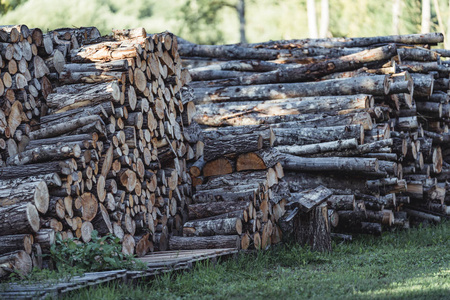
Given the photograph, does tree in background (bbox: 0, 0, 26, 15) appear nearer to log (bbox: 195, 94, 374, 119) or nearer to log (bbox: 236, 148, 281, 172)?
log (bbox: 195, 94, 374, 119)

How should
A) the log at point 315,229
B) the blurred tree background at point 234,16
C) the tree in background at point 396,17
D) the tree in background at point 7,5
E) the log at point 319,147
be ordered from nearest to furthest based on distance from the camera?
the log at point 315,229 < the log at point 319,147 < the tree in background at point 7,5 < the blurred tree background at point 234,16 < the tree in background at point 396,17

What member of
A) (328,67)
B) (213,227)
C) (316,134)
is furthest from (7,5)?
(213,227)

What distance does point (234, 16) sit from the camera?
33062mm

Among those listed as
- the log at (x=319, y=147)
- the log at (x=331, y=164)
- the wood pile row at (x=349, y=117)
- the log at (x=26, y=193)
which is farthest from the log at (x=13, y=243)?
the log at (x=319, y=147)

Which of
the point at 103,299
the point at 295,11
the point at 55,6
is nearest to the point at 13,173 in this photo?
the point at 103,299

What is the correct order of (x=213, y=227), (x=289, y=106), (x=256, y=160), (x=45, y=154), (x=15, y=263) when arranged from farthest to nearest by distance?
(x=289, y=106) < (x=256, y=160) < (x=213, y=227) < (x=45, y=154) < (x=15, y=263)

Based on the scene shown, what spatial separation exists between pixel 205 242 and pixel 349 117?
13.2 feet

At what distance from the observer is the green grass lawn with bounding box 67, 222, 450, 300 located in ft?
19.8

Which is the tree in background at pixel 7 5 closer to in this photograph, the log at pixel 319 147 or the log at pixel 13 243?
the log at pixel 319 147

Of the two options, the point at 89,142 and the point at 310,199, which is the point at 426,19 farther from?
the point at 89,142

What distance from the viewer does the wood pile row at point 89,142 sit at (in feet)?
22.3

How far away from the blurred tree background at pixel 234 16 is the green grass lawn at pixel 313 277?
21.0 m

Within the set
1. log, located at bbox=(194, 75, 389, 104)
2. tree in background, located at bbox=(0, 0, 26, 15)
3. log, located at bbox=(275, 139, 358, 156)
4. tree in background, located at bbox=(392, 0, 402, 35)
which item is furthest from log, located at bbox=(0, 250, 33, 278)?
tree in background, located at bbox=(392, 0, 402, 35)

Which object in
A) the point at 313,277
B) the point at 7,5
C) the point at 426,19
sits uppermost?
the point at 7,5
